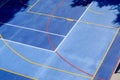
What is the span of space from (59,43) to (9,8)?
36.5 ft

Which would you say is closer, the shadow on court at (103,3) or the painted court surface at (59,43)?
the painted court surface at (59,43)

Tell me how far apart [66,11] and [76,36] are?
18.9 feet

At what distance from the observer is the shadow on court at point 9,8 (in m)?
36.1

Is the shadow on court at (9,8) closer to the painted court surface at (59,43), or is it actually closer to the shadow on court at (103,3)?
the painted court surface at (59,43)

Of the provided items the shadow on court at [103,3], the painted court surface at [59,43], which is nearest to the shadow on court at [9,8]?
the painted court surface at [59,43]

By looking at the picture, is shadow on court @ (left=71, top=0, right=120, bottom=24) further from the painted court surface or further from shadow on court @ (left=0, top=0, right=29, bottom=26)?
shadow on court @ (left=0, top=0, right=29, bottom=26)

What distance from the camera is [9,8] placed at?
124ft

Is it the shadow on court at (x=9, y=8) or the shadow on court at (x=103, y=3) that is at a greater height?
the shadow on court at (x=9, y=8)

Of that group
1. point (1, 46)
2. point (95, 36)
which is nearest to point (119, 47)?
point (95, 36)

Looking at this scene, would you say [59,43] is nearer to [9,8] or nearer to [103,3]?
[103,3]

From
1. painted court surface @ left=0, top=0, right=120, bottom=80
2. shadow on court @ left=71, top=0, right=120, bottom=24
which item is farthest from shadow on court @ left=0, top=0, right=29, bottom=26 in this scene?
shadow on court @ left=71, top=0, right=120, bottom=24

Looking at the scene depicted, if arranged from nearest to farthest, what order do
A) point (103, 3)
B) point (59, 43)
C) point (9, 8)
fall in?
point (59, 43), point (103, 3), point (9, 8)

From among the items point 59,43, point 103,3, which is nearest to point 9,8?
point 59,43

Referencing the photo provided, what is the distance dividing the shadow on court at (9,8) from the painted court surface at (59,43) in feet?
2.64
